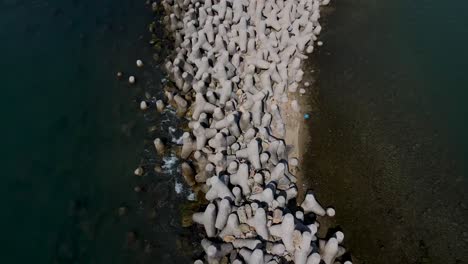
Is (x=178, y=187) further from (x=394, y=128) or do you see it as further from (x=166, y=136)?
(x=394, y=128)

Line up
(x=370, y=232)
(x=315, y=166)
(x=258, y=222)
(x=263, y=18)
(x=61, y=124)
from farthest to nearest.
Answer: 1. (x=263, y=18)
2. (x=61, y=124)
3. (x=315, y=166)
4. (x=370, y=232)
5. (x=258, y=222)

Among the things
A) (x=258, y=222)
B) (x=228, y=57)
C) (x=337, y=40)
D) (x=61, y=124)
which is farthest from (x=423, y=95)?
(x=61, y=124)

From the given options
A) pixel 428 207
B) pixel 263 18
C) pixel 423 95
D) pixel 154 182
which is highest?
pixel 263 18

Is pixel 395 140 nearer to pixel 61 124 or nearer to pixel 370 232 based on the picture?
pixel 370 232

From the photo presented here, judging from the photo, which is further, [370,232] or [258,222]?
[370,232]

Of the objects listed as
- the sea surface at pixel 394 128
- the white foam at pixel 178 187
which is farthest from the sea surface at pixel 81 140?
the sea surface at pixel 394 128

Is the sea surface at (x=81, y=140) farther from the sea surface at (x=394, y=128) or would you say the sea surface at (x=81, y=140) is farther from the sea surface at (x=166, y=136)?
the sea surface at (x=394, y=128)
